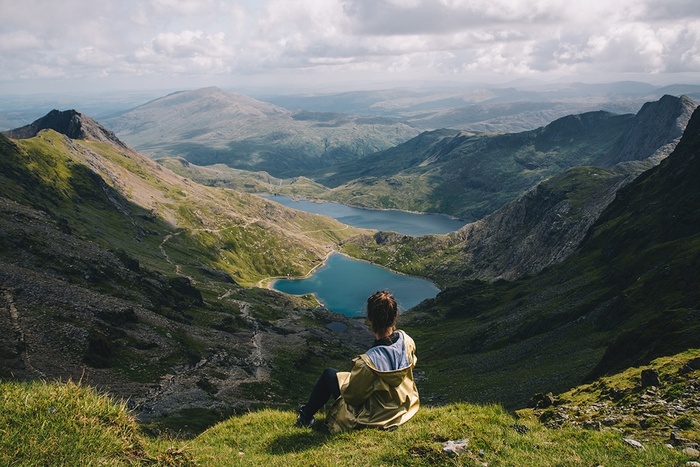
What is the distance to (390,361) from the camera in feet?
55.1

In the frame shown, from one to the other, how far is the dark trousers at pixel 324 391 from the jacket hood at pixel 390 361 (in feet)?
6.48

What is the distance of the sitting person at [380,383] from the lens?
16547 millimetres

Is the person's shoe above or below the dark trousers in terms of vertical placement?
below

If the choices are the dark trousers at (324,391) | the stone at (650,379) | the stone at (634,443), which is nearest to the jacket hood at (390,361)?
the dark trousers at (324,391)

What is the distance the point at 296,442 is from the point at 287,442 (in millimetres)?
370

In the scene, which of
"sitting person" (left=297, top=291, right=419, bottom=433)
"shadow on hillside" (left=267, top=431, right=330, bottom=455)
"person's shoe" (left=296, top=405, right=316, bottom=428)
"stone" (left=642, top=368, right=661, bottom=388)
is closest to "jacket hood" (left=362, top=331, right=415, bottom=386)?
"sitting person" (left=297, top=291, right=419, bottom=433)

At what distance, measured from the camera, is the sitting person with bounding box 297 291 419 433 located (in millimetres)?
16547

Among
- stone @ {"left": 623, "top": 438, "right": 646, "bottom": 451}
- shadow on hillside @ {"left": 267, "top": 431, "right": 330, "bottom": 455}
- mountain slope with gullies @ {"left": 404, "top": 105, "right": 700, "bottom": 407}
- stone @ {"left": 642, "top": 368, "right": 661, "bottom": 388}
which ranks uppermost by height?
stone @ {"left": 623, "top": 438, "right": 646, "bottom": 451}

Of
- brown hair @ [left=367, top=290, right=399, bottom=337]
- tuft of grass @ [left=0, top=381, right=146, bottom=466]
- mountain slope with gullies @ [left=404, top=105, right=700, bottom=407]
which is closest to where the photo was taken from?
tuft of grass @ [left=0, top=381, right=146, bottom=466]

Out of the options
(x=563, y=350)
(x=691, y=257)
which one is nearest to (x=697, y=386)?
(x=563, y=350)

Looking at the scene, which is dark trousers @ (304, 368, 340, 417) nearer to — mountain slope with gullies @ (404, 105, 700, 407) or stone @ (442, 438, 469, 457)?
stone @ (442, 438, 469, 457)

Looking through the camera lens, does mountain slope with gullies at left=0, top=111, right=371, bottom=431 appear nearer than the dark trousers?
No

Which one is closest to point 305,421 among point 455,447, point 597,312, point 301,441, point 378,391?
point 301,441

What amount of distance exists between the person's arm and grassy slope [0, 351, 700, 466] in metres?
1.18
